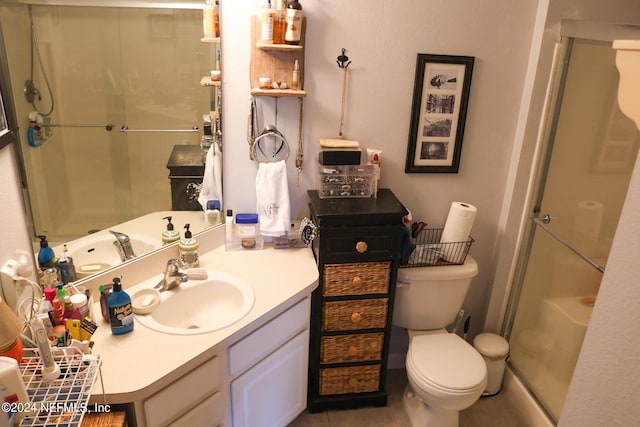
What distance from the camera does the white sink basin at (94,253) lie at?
1828 millimetres

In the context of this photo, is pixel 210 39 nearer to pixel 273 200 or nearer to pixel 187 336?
pixel 273 200

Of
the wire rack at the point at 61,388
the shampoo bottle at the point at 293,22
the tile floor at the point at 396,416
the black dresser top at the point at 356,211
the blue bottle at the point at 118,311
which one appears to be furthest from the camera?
the tile floor at the point at 396,416

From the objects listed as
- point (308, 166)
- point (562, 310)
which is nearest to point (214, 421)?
point (308, 166)

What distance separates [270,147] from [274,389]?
1.08m

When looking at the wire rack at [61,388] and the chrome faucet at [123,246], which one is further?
the chrome faucet at [123,246]

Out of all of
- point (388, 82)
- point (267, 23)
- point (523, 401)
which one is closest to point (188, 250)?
point (267, 23)

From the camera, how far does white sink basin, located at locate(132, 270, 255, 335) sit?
75.6 inches

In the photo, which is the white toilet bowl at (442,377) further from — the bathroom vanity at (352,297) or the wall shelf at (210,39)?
the wall shelf at (210,39)

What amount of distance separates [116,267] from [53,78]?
72 centimetres

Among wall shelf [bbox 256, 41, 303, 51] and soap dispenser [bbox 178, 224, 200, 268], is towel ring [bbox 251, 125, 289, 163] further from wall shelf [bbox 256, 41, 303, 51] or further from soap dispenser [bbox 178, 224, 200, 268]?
soap dispenser [bbox 178, 224, 200, 268]

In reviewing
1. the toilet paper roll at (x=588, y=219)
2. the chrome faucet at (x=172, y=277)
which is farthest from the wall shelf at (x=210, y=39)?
the toilet paper roll at (x=588, y=219)

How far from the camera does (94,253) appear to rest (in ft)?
6.18

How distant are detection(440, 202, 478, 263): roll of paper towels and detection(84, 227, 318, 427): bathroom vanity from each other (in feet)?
2.31

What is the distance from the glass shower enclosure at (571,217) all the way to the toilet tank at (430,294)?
15.1 inches
